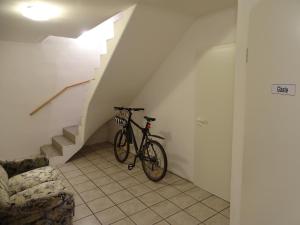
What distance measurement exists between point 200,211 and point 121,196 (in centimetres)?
105

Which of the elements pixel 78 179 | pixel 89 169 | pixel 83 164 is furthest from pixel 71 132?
pixel 78 179

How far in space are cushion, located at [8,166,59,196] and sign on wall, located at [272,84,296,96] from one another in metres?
2.33

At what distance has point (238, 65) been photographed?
5.43 ft

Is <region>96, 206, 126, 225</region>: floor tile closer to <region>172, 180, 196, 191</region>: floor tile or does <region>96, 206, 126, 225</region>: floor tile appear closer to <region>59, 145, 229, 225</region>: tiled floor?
<region>59, 145, 229, 225</region>: tiled floor

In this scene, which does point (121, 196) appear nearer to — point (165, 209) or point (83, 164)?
point (165, 209)

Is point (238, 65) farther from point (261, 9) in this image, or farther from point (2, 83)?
point (2, 83)

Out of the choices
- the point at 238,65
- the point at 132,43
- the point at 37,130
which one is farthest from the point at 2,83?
the point at 238,65

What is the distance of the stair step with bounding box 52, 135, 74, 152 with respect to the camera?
4057mm

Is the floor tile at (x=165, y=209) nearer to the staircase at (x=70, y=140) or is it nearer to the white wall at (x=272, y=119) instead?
the white wall at (x=272, y=119)

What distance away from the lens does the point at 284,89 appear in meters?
1.13

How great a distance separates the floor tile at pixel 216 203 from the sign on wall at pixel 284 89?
1891 mm

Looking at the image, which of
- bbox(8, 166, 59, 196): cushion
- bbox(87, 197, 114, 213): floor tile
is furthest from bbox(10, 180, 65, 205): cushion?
bbox(87, 197, 114, 213): floor tile

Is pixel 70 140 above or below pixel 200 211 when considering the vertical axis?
above

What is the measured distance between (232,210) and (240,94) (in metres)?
0.96
